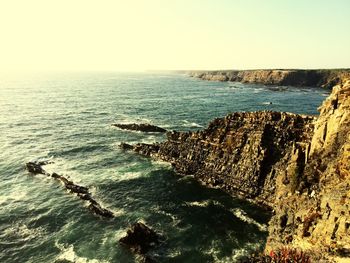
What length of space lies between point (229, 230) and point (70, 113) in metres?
102

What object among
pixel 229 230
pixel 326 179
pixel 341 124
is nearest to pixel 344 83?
pixel 341 124

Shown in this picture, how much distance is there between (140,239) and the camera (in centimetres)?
→ 4172

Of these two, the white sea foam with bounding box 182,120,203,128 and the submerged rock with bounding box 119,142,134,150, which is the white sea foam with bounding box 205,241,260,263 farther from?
the white sea foam with bounding box 182,120,203,128

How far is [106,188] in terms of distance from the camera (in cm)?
5897

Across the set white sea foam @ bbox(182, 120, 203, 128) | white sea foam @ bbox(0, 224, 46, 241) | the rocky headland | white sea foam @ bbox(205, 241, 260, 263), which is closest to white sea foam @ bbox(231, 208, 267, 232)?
the rocky headland

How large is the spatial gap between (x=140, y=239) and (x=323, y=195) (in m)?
22.9

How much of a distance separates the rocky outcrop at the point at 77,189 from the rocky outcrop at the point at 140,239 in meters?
8.13

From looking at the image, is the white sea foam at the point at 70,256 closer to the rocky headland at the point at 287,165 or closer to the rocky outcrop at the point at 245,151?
the rocky headland at the point at 287,165

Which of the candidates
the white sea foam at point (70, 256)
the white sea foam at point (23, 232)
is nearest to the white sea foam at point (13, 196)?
the white sea foam at point (23, 232)

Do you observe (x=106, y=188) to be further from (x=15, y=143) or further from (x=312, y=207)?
(x=15, y=143)

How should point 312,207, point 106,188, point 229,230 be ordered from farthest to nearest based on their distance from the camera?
point 106,188 → point 229,230 → point 312,207

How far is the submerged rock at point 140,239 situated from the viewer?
134ft

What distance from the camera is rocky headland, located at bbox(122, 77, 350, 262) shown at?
31.6 m

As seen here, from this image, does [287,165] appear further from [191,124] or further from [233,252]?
[191,124]
